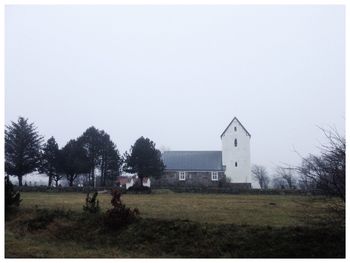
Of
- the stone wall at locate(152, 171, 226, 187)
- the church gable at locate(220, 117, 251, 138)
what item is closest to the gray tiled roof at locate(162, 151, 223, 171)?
the stone wall at locate(152, 171, 226, 187)

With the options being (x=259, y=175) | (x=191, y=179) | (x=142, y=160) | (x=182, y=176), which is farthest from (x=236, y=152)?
(x=259, y=175)

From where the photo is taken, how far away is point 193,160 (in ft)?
210

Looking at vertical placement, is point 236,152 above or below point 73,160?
above

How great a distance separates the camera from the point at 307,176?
11234mm

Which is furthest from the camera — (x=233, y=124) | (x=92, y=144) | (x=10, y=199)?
(x=233, y=124)

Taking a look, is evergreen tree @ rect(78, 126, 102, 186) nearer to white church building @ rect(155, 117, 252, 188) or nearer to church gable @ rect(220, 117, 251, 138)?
white church building @ rect(155, 117, 252, 188)

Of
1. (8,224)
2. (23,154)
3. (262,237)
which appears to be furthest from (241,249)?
(23,154)

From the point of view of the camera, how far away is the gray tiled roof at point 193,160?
62.2 metres

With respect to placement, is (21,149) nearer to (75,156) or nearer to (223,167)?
(75,156)

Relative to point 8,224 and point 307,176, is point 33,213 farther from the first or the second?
point 307,176

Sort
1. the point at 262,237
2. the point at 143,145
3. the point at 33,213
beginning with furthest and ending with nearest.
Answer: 1. the point at 143,145
2. the point at 33,213
3. the point at 262,237

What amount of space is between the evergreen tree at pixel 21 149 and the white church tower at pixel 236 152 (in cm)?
2665

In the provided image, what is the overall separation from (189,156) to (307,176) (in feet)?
178

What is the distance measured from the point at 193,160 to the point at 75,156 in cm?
1985
